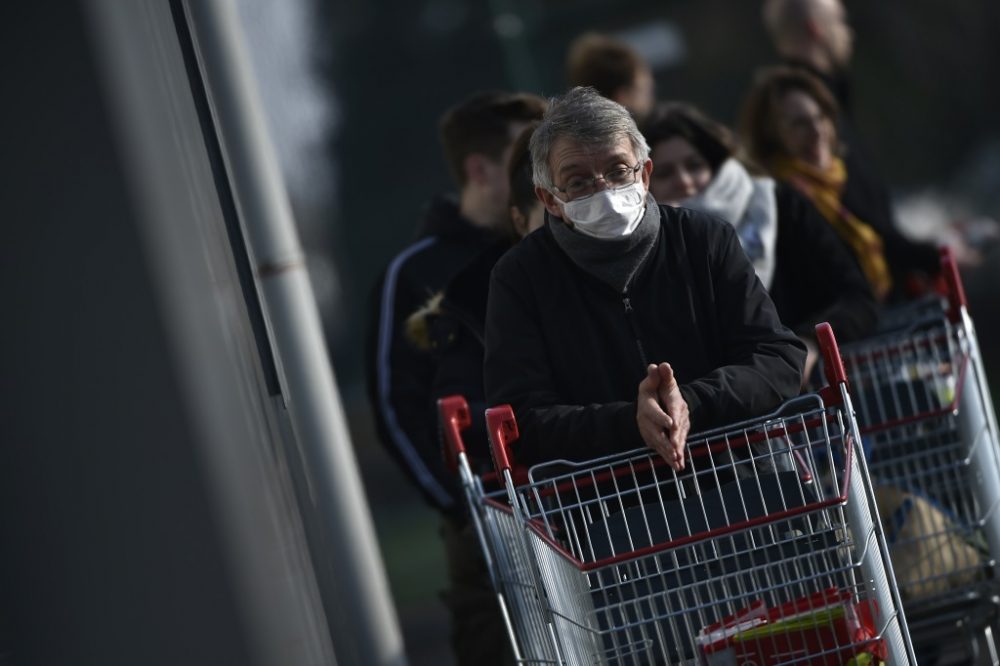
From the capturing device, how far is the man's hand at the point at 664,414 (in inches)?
118

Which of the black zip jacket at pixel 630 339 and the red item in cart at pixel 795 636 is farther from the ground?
the black zip jacket at pixel 630 339

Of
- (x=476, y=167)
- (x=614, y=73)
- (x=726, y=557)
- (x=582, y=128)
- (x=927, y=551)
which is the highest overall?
(x=614, y=73)

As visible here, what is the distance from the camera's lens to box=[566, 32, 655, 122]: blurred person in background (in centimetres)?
550

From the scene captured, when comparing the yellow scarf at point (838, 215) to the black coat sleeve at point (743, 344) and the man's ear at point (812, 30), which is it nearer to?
the man's ear at point (812, 30)

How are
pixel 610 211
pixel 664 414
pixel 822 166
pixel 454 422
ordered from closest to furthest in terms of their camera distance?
pixel 664 414, pixel 610 211, pixel 454 422, pixel 822 166

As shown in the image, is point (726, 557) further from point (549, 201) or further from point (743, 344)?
point (549, 201)

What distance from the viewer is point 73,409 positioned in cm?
284

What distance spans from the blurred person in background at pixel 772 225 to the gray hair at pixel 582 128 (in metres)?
1.11

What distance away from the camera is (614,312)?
322 cm

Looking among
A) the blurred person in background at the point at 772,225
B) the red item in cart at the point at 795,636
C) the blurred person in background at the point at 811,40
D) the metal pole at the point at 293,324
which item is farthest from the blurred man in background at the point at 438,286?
the blurred person in background at the point at 811,40

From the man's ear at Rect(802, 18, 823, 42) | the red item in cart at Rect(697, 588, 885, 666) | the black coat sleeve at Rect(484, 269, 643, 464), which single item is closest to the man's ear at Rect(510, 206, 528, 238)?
the black coat sleeve at Rect(484, 269, 643, 464)

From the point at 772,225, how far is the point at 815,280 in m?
0.20

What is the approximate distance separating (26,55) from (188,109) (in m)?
0.84

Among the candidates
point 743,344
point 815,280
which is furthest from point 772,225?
point 743,344
